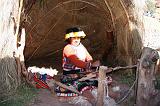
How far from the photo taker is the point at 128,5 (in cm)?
602

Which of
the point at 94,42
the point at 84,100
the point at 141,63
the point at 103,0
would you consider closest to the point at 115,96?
the point at 84,100

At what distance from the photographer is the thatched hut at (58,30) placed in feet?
16.7

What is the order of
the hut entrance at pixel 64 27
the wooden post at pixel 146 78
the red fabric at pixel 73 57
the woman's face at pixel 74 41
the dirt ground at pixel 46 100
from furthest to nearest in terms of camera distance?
1. the hut entrance at pixel 64 27
2. the woman's face at pixel 74 41
3. the red fabric at pixel 73 57
4. the dirt ground at pixel 46 100
5. the wooden post at pixel 146 78

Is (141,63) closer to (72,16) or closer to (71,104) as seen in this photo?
(71,104)

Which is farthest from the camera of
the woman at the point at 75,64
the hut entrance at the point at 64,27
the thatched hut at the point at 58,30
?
the hut entrance at the point at 64,27

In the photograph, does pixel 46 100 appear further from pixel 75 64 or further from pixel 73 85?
pixel 75 64

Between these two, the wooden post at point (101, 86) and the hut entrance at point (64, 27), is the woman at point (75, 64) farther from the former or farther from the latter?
the hut entrance at point (64, 27)

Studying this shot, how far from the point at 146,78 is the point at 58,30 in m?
3.58

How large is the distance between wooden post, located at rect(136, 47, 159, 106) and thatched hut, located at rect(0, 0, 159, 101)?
138cm

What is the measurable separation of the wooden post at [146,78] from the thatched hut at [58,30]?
1376mm

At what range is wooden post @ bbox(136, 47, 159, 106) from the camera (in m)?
4.78

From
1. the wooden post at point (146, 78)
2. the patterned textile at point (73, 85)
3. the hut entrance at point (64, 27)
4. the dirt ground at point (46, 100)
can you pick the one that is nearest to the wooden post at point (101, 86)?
the wooden post at point (146, 78)

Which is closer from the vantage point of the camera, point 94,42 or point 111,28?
point 111,28

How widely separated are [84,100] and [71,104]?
212 millimetres
